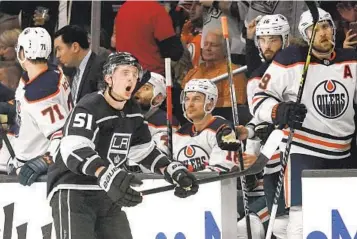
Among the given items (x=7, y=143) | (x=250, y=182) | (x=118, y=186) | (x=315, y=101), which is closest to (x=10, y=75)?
(x=7, y=143)

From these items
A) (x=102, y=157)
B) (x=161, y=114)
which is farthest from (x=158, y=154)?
(x=161, y=114)

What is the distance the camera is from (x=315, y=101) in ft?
18.7

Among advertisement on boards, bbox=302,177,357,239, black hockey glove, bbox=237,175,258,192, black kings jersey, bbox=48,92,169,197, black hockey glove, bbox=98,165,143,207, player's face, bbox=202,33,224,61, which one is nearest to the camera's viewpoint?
black hockey glove, bbox=98,165,143,207

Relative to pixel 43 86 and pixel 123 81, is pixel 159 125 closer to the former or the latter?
pixel 43 86

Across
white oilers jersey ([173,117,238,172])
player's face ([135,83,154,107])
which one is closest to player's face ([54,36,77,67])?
player's face ([135,83,154,107])

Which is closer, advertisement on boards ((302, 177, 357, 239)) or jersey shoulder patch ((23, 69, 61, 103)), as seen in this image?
advertisement on boards ((302, 177, 357, 239))

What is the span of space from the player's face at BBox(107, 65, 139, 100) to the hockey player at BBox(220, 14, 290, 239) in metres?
0.85

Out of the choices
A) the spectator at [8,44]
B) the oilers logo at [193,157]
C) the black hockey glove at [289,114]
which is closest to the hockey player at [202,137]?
the oilers logo at [193,157]

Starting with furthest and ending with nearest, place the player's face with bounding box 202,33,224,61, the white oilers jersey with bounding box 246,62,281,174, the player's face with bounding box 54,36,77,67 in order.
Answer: the player's face with bounding box 202,33,224,61, the player's face with bounding box 54,36,77,67, the white oilers jersey with bounding box 246,62,281,174

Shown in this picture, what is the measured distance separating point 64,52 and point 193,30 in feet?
3.37

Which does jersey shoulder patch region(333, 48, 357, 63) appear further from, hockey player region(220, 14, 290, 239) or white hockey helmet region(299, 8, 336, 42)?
hockey player region(220, 14, 290, 239)

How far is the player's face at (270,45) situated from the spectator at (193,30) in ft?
3.37

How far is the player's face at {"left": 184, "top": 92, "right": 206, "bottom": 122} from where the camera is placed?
631cm

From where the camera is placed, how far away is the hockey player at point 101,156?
499 centimetres
